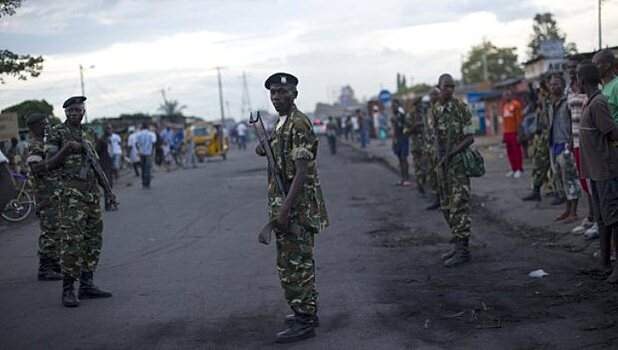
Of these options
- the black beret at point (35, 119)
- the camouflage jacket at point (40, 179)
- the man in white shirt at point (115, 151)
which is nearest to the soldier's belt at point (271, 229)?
the camouflage jacket at point (40, 179)

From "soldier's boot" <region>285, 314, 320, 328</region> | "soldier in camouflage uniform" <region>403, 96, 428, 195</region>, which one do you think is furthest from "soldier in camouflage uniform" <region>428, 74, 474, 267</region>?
"soldier in camouflage uniform" <region>403, 96, 428, 195</region>

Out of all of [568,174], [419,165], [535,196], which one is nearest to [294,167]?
[568,174]

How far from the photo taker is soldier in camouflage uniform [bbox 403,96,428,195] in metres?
15.4

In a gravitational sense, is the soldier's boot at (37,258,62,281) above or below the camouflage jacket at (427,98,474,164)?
below

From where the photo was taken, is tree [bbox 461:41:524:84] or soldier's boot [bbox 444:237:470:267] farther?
tree [bbox 461:41:524:84]

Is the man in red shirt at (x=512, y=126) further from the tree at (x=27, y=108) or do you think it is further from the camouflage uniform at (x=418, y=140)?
the tree at (x=27, y=108)

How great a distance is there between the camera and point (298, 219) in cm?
573

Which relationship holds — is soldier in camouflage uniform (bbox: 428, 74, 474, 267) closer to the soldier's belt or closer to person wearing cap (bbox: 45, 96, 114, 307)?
the soldier's belt

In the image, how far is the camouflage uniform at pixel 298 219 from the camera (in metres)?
5.71

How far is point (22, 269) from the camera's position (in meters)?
9.52

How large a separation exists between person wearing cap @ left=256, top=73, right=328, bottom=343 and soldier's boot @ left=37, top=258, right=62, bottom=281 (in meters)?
3.82

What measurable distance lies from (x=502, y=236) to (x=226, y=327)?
5.18m

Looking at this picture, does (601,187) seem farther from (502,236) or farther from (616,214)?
(502,236)

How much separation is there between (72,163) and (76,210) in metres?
0.47
